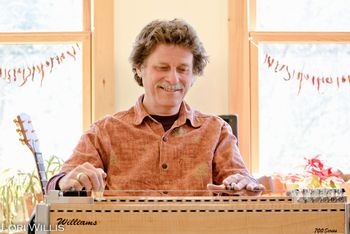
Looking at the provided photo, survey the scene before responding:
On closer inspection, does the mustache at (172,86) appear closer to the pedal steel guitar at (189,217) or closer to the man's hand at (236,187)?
the man's hand at (236,187)

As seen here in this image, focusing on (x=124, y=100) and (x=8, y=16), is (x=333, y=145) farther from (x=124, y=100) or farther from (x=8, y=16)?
(x=8, y=16)

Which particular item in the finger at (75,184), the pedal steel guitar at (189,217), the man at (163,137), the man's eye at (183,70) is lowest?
the pedal steel guitar at (189,217)

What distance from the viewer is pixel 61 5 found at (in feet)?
11.4

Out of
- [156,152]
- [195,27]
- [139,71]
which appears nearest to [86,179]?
[156,152]

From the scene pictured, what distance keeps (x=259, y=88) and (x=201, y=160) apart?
1624 mm

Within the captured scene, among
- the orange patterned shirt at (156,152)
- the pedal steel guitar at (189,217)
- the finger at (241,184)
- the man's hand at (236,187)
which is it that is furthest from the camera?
the orange patterned shirt at (156,152)

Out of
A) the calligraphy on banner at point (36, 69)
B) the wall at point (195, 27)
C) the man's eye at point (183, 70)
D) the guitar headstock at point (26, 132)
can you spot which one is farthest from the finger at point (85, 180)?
the calligraphy on banner at point (36, 69)

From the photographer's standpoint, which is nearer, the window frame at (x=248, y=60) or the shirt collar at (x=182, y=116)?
the shirt collar at (x=182, y=116)

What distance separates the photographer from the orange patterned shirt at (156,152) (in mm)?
1833

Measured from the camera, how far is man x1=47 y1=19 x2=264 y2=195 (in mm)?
1839

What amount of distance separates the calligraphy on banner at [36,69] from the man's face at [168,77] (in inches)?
60.8

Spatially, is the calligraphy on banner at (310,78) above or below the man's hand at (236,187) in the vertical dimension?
above

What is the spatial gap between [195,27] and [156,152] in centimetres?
160

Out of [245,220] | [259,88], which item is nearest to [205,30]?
[259,88]
